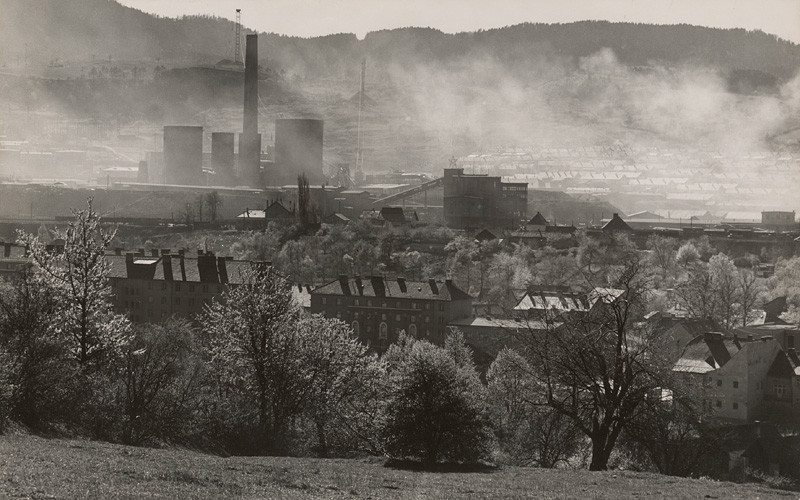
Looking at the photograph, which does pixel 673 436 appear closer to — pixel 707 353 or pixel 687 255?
pixel 707 353

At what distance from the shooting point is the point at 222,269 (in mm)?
53250

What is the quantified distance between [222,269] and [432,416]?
30.4 metres

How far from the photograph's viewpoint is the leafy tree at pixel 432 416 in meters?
23.6

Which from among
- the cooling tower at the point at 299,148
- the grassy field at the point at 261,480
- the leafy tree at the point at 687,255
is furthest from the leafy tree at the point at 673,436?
the cooling tower at the point at 299,148

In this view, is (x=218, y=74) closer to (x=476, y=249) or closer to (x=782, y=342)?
(x=476, y=249)

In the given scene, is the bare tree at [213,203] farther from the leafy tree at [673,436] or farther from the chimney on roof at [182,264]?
the leafy tree at [673,436]

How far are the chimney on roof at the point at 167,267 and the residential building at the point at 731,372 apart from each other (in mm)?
21815

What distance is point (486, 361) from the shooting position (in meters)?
43.2

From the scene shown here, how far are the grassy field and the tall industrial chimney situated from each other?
331ft

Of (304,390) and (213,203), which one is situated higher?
(213,203)

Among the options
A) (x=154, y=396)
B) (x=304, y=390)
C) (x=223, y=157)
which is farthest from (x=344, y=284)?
(x=223, y=157)

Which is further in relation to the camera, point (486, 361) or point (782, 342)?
point (782, 342)

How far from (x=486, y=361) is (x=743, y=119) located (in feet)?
464

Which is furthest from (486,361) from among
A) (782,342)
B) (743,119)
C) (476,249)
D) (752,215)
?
(743,119)
